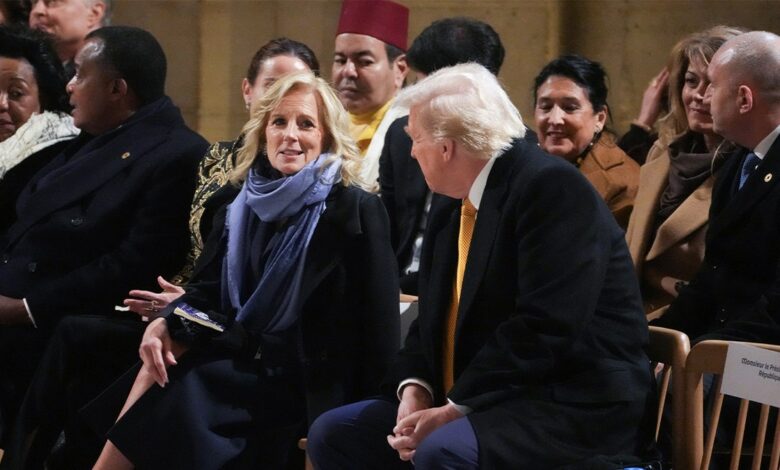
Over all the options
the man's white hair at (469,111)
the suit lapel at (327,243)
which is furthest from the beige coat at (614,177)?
the man's white hair at (469,111)

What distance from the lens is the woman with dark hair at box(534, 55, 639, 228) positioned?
4.98m

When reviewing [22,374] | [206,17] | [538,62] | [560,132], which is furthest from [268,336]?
[206,17]

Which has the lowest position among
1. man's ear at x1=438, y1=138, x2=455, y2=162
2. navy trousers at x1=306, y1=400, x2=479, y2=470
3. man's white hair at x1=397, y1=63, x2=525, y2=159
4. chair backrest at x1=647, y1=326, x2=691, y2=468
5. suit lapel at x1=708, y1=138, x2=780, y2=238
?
navy trousers at x1=306, y1=400, x2=479, y2=470

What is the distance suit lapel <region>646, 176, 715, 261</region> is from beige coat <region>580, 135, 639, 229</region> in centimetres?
45

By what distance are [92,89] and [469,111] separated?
2.02 m

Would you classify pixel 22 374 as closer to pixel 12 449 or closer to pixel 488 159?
pixel 12 449

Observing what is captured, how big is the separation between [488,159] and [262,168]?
112 cm

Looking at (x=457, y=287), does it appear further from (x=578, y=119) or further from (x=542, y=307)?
(x=578, y=119)

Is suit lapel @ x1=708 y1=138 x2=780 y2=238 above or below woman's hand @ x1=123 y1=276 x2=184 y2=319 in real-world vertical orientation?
above

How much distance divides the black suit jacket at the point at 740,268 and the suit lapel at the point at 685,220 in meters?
0.33

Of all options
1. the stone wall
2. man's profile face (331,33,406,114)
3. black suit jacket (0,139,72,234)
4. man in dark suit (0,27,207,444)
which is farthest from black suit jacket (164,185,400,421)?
the stone wall

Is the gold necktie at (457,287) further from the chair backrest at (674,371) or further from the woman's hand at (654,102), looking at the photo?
the woman's hand at (654,102)

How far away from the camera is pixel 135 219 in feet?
15.2

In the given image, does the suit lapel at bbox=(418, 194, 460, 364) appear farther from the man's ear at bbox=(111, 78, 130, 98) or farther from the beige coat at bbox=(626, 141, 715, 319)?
the man's ear at bbox=(111, 78, 130, 98)
